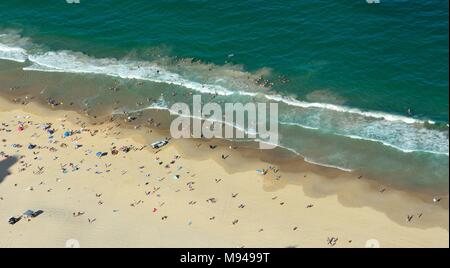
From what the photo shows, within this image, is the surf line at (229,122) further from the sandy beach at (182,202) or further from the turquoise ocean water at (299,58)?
the sandy beach at (182,202)

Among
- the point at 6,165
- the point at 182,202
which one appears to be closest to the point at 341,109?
the point at 182,202

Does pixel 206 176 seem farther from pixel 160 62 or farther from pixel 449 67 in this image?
pixel 449 67

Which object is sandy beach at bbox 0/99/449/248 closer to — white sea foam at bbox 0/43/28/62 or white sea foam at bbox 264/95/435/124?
→ white sea foam at bbox 264/95/435/124

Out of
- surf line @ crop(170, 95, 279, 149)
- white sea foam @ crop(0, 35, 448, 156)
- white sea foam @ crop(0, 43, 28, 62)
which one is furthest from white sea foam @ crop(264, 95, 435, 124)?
white sea foam @ crop(0, 43, 28, 62)

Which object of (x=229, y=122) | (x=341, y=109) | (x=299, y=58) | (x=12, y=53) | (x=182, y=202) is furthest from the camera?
(x=12, y=53)

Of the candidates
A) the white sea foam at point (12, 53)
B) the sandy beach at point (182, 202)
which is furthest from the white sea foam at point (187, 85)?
the sandy beach at point (182, 202)

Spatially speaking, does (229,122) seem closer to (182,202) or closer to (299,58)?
(299,58)
